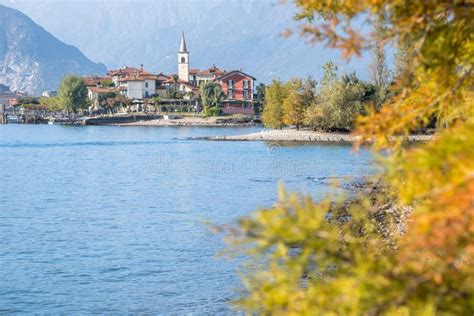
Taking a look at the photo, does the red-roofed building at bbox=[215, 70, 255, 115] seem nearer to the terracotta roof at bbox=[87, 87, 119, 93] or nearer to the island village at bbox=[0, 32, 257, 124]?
the island village at bbox=[0, 32, 257, 124]

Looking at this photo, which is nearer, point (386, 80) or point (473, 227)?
point (473, 227)

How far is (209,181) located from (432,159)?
40770mm

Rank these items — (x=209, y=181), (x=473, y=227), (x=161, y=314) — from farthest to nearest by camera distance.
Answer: (x=209, y=181) < (x=161, y=314) < (x=473, y=227)

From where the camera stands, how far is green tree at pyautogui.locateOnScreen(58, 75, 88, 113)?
14450 cm

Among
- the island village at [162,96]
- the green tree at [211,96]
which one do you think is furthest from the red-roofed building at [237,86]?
the green tree at [211,96]

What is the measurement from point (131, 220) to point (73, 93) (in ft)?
387

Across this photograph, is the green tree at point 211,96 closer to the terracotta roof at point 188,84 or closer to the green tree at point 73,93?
the terracotta roof at point 188,84

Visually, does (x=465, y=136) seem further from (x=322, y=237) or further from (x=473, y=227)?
(x=322, y=237)

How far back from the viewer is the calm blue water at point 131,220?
62.6 feet

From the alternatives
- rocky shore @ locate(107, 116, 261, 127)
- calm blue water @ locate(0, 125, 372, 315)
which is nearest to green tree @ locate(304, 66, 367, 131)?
calm blue water @ locate(0, 125, 372, 315)

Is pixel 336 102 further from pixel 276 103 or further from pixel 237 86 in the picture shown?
pixel 237 86

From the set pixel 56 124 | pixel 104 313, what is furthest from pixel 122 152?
pixel 56 124

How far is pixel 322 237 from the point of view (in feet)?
15.1

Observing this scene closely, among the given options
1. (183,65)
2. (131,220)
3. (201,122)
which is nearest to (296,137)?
(201,122)
